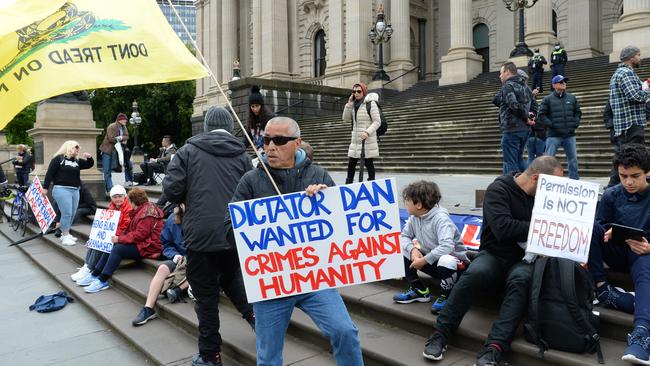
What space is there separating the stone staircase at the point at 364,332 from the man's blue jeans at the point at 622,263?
0.55ft

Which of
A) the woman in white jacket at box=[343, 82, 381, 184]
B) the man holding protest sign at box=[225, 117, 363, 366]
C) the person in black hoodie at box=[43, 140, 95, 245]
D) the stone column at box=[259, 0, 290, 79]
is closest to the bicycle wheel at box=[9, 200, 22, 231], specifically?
the person in black hoodie at box=[43, 140, 95, 245]

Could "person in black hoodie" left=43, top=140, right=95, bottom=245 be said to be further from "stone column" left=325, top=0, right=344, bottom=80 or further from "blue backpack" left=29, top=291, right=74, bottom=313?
"stone column" left=325, top=0, right=344, bottom=80

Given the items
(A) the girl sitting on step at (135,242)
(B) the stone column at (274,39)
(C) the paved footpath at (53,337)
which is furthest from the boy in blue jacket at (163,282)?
(B) the stone column at (274,39)

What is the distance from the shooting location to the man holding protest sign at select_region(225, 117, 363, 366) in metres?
2.94

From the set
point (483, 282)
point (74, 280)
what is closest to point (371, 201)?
point (483, 282)

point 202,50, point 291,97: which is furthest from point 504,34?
point 202,50

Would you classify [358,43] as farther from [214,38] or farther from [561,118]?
[561,118]

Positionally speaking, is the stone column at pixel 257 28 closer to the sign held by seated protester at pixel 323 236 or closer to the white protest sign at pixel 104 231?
the white protest sign at pixel 104 231

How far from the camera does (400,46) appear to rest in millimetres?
29219

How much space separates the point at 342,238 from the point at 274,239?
16.2 inches

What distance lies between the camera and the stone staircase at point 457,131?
41.5 feet

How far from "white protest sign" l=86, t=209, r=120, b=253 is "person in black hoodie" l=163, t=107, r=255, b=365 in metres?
3.30

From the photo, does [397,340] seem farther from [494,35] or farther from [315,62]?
[315,62]

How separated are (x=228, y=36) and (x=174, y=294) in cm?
3902
